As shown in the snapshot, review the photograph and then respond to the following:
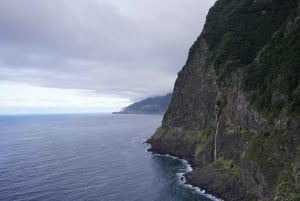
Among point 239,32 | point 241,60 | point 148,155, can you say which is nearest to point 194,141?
point 148,155

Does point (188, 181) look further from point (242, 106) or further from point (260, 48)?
point (260, 48)

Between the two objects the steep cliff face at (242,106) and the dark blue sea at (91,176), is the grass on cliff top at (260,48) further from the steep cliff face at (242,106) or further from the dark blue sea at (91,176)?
the dark blue sea at (91,176)

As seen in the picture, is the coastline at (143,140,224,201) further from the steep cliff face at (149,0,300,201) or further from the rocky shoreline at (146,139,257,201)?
the steep cliff face at (149,0,300,201)

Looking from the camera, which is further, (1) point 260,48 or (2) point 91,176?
(1) point 260,48

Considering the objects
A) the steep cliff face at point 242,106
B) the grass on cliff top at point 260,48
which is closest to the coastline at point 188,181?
the steep cliff face at point 242,106

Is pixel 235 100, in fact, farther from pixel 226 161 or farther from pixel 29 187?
pixel 29 187

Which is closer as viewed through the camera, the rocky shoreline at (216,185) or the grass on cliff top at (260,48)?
the grass on cliff top at (260,48)

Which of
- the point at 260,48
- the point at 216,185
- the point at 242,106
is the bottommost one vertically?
the point at 216,185

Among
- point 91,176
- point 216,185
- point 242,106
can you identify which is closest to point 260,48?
point 242,106

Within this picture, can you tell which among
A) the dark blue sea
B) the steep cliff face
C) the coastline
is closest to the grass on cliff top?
the steep cliff face

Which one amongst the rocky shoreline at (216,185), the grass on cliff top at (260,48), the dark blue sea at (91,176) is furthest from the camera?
the dark blue sea at (91,176)
